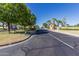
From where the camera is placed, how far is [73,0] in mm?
12719

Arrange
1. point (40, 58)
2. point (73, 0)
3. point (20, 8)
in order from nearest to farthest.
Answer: point (40, 58) → point (73, 0) → point (20, 8)

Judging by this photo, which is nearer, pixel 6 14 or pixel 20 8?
pixel 6 14

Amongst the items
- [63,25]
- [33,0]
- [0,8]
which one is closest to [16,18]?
[0,8]

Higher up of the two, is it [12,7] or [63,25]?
[12,7]

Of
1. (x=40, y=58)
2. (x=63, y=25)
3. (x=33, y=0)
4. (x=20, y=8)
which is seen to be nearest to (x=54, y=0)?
(x=33, y=0)

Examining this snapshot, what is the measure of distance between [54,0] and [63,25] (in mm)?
52944

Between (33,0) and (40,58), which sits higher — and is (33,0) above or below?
above

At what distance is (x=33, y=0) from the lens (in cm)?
1301

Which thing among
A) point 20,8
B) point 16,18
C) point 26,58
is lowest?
point 26,58

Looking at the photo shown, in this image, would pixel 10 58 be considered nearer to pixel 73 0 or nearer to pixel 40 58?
pixel 40 58

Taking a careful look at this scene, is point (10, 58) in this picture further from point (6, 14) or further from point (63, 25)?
point (63, 25)

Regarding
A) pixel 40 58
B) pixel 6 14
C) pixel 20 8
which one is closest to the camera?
pixel 40 58

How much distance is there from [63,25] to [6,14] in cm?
3505

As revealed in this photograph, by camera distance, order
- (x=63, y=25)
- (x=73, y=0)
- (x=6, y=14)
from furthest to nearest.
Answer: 1. (x=63, y=25)
2. (x=6, y=14)
3. (x=73, y=0)
